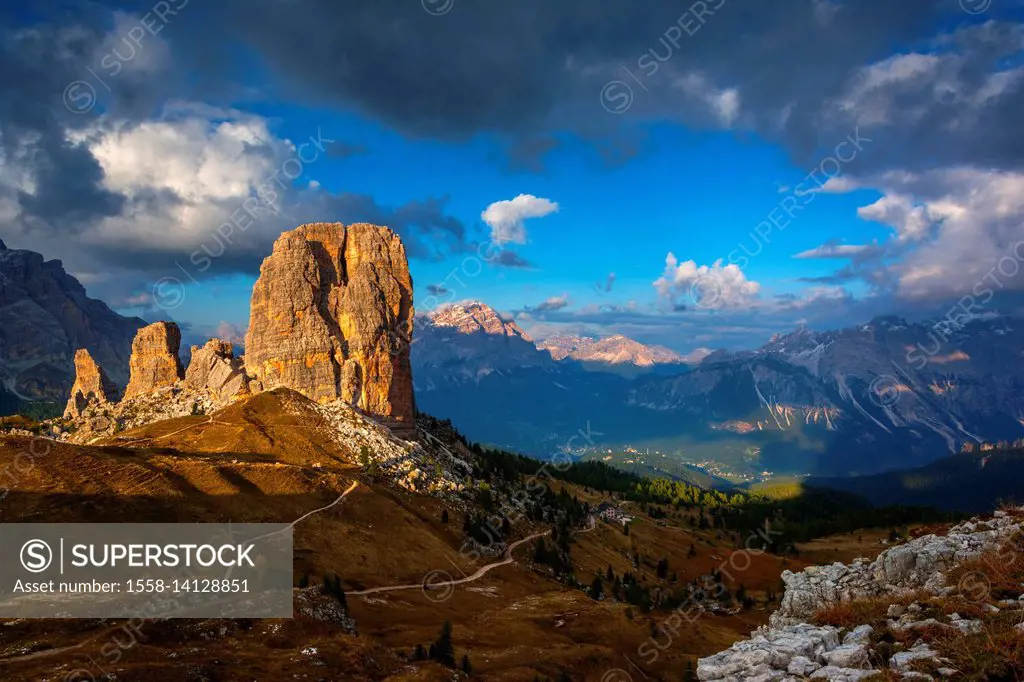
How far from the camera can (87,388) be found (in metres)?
191

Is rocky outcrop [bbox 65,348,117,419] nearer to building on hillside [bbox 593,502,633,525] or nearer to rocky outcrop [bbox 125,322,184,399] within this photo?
rocky outcrop [bbox 125,322,184,399]

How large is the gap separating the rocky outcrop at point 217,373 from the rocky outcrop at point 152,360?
333 inches

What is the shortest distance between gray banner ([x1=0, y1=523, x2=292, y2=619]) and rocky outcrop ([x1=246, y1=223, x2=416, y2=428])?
234ft

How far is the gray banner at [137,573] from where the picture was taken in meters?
44.2

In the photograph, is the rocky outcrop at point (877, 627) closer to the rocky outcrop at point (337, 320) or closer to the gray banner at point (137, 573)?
the gray banner at point (137, 573)

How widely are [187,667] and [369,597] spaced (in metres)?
43.3

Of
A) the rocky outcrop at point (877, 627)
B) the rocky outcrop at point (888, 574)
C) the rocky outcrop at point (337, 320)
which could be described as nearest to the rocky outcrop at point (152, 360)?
the rocky outcrop at point (337, 320)

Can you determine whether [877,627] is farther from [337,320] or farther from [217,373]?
[217,373]

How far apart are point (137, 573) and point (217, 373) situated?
111 metres

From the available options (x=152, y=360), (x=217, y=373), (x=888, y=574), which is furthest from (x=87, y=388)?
(x=888, y=574)

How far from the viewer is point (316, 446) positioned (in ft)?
398

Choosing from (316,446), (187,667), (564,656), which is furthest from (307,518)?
(187,667)

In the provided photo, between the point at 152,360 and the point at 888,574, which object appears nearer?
the point at 888,574

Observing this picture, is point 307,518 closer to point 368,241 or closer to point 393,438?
point 393,438
